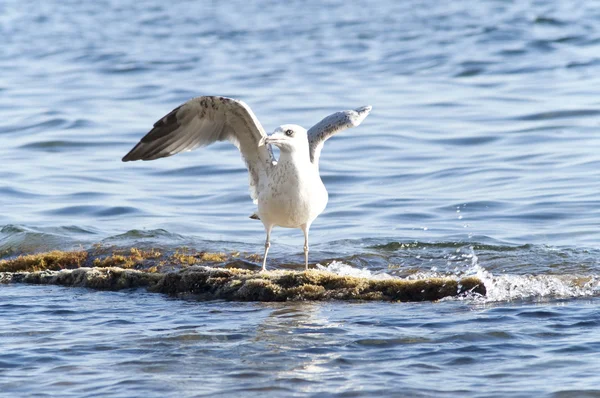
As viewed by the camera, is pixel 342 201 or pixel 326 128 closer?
pixel 326 128

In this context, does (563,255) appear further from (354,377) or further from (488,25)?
(488,25)

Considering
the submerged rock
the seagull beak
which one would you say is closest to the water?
the submerged rock

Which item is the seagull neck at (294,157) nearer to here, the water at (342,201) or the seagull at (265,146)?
the seagull at (265,146)

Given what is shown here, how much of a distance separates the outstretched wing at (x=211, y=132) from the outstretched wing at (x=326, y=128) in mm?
507

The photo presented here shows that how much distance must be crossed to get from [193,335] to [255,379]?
1002mm

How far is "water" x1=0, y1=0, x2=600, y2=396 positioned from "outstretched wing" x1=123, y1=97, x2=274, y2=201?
1.25 meters

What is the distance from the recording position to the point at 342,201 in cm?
1358

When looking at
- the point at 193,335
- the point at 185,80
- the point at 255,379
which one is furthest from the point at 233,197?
the point at 185,80

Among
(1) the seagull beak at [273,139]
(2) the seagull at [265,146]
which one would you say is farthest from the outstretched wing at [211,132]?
(1) the seagull beak at [273,139]

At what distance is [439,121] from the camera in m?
18.0

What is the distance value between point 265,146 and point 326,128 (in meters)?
0.80

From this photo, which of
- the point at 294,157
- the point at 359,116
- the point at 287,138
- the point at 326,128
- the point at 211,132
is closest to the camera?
A: the point at 287,138

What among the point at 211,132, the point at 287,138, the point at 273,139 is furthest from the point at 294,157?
the point at 211,132

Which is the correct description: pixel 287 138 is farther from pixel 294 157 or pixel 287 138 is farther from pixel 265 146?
pixel 265 146
